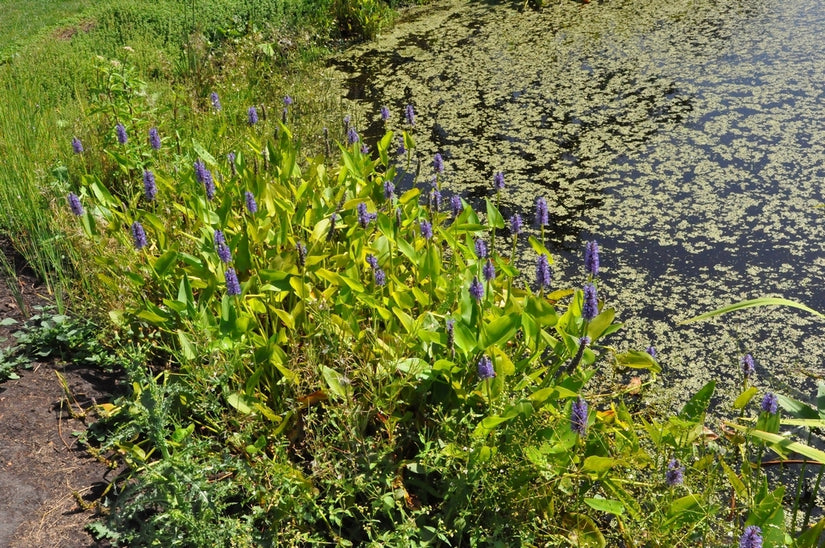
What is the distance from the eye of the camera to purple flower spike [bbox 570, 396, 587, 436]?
1880 millimetres

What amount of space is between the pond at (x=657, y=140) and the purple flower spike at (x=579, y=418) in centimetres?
87

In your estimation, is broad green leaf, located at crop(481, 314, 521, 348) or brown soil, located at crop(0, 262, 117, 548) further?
broad green leaf, located at crop(481, 314, 521, 348)

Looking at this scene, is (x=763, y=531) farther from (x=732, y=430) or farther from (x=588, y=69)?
(x=588, y=69)

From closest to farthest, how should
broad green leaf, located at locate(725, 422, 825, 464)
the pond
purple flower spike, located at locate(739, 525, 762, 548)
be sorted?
purple flower spike, located at locate(739, 525, 762, 548) → broad green leaf, located at locate(725, 422, 825, 464) → the pond

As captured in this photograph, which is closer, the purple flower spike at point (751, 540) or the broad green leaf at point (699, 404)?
the purple flower spike at point (751, 540)

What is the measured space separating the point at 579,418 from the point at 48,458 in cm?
161

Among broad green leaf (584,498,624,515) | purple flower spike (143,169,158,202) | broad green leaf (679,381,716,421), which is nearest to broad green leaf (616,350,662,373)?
broad green leaf (679,381,716,421)

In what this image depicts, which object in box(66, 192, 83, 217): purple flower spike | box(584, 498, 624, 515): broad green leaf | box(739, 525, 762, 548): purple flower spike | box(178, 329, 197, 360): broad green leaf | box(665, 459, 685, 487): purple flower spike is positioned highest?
box(66, 192, 83, 217): purple flower spike

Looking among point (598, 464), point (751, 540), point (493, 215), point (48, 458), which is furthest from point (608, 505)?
point (48, 458)

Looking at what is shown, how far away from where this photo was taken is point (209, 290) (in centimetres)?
248

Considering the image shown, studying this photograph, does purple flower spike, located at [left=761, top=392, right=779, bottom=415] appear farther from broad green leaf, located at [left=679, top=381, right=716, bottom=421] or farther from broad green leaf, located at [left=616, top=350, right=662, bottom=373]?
broad green leaf, located at [left=616, top=350, right=662, bottom=373]

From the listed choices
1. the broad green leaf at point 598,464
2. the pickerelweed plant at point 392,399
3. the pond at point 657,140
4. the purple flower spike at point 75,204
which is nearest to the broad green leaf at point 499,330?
the pickerelweed plant at point 392,399

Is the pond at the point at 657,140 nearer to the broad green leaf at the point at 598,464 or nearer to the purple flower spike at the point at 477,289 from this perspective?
the broad green leaf at the point at 598,464

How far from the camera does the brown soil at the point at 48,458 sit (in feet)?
6.43
